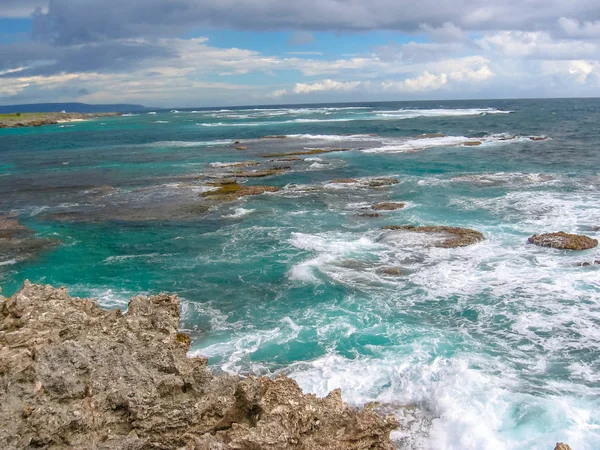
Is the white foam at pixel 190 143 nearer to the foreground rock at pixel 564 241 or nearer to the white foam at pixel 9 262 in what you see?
the white foam at pixel 9 262

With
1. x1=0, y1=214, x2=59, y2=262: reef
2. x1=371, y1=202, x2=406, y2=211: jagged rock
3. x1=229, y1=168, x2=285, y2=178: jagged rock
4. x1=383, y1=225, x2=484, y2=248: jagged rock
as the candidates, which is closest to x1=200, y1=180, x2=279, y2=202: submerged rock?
x1=229, y1=168, x2=285, y2=178: jagged rock

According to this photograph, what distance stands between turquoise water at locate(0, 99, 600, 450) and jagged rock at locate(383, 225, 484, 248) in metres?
0.64

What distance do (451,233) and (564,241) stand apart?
5.73 metres

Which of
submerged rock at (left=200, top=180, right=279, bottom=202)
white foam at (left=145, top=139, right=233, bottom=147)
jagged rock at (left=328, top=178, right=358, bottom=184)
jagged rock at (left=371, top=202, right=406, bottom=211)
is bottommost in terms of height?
jagged rock at (left=371, top=202, right=406, bottom=211)

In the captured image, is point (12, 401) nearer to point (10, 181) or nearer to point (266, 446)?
point (266, 446)

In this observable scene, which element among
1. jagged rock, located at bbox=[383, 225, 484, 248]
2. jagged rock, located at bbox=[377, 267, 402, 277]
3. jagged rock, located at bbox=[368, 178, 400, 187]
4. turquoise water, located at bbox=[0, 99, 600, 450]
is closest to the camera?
turquoise water, located at bbox=[0, 99, 600, 450]

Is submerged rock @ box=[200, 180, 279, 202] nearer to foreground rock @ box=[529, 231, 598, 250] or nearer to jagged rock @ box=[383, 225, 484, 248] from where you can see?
jagged rock @ box=[383, 225, 484, 248]

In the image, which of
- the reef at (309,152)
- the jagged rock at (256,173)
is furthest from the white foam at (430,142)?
the jagged rock at (256,173)

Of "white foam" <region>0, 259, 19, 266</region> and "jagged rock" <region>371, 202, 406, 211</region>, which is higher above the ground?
"jagged rock" <region>371, 202, 406, 211</region>

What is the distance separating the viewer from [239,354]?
17641 millimetres

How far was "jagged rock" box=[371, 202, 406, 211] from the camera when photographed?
36688 mm

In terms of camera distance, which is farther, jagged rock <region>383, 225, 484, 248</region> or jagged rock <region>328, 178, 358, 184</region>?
jagged rock <region>328, 178, 358, 184</region>

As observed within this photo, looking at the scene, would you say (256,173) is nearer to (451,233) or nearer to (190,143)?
(451,233)

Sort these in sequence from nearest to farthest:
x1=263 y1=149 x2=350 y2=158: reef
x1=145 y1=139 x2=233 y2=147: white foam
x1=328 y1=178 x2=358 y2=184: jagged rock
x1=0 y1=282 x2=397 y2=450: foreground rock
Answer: x1=0 y1=282 x2=397 y2=450: foreground rock
x1=328 y1=178 x2=358 y2=184: jagged rock
x1=263 y1=149 x2=350 y2=158: reef
x1=145 y1=139 x2=233 y2=147: white foam
